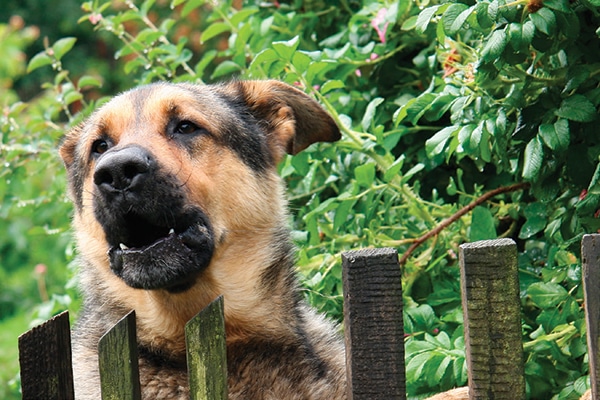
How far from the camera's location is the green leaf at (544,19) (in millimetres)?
2568

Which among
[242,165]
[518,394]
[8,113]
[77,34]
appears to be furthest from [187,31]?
[518,394]

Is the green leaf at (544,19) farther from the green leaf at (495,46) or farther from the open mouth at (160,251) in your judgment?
the open mouth at (160,251)

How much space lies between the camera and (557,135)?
271 cm

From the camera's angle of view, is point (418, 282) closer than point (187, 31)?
Yes

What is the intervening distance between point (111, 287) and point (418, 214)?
1.23 meters

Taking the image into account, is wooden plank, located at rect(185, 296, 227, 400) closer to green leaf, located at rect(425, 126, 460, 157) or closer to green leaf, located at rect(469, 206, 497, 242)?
green leaf, located at rect(425, 126, 460, 157)

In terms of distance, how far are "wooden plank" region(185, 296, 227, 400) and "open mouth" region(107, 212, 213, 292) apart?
29.0 inches

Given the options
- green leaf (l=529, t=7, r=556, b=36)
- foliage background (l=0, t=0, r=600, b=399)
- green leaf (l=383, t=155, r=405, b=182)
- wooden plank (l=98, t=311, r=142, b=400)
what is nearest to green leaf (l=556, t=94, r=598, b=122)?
foliage background (l=0, t=0, r=600, b=399)

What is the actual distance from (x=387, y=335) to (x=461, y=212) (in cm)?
135

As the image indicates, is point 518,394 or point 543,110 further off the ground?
point 543,110

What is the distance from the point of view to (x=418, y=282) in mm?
3537

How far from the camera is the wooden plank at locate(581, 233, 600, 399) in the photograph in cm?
198

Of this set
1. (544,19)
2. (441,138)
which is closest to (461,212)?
(441,138)

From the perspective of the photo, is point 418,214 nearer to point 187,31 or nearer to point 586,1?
point 586,1
